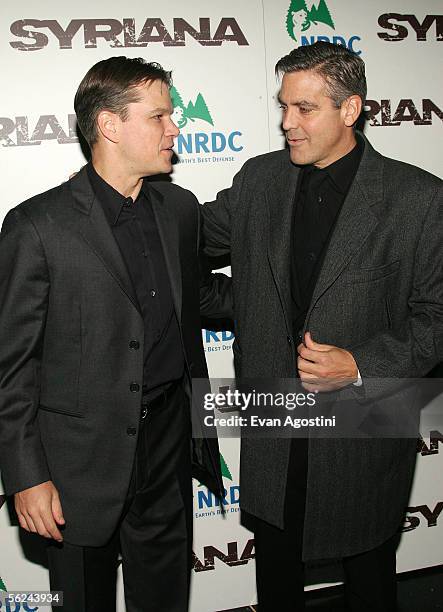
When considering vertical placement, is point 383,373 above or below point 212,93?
below

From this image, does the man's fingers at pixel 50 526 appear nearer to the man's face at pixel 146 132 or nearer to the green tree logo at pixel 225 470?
the man's face at pixel 146 132

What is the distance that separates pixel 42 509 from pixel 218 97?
168 cm

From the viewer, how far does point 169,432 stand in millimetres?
2113

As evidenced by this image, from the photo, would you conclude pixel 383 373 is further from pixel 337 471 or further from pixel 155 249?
pixel 155 249

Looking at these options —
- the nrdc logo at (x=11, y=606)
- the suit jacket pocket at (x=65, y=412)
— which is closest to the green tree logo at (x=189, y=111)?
the suit jacket pocket at (x=65, y=412)

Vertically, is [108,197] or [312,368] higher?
[108,197]

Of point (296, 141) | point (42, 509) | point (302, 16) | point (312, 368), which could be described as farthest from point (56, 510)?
point (302, 16)

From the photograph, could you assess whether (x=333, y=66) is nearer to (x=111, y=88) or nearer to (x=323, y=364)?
(x=111, y=88)

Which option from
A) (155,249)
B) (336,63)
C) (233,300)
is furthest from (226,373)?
(336,63)

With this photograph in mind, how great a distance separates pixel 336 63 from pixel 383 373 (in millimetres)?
952

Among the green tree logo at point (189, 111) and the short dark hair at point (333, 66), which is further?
the green tree logo at point (189, 111)

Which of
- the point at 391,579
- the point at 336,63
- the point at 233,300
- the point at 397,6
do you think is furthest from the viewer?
the point at 397,6

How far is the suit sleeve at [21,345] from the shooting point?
1770 mm

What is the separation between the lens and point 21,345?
178cm
